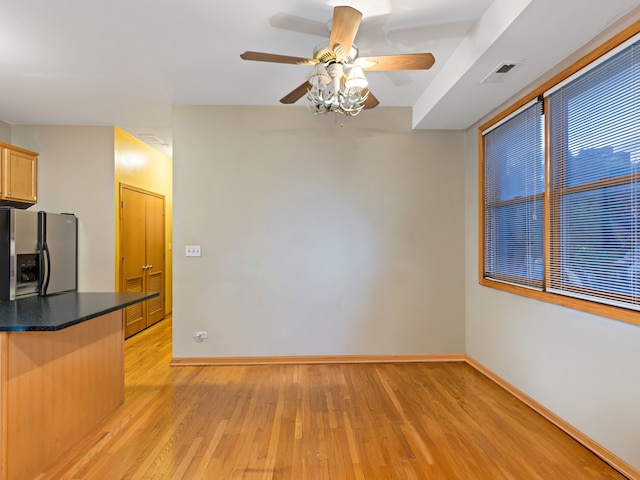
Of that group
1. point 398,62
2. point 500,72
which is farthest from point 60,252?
point 500,72

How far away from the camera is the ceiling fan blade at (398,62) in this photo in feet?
6.62

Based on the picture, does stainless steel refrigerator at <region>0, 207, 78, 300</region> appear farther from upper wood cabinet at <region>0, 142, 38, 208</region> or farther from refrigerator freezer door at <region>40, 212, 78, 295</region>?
upper wood cabinet at <region>0, 142, 38, 208</region>

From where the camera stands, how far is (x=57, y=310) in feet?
6.58

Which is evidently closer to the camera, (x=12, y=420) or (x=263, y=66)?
(x=12, y=420)

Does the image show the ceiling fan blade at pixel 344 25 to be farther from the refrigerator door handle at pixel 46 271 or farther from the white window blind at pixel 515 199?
the refrigerator door handle at pixel 46 271

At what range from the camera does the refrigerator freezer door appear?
3.68 meters

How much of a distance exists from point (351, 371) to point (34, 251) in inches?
135

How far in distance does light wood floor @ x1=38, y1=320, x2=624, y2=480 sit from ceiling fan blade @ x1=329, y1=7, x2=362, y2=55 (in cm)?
239

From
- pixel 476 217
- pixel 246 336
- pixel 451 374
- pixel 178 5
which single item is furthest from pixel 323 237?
pixel 178 5

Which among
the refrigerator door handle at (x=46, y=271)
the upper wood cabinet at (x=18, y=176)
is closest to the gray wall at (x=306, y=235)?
the refrigerator door handle at (x=46, y=271)

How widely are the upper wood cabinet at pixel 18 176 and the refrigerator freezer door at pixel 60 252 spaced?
491 mm

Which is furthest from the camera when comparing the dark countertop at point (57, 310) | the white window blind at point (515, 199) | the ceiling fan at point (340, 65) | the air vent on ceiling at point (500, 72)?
the white window blind at point (515, 199)

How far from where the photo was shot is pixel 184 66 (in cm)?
Result: 280

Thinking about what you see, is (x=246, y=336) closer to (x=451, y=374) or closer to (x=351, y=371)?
(x=351, y=371)
